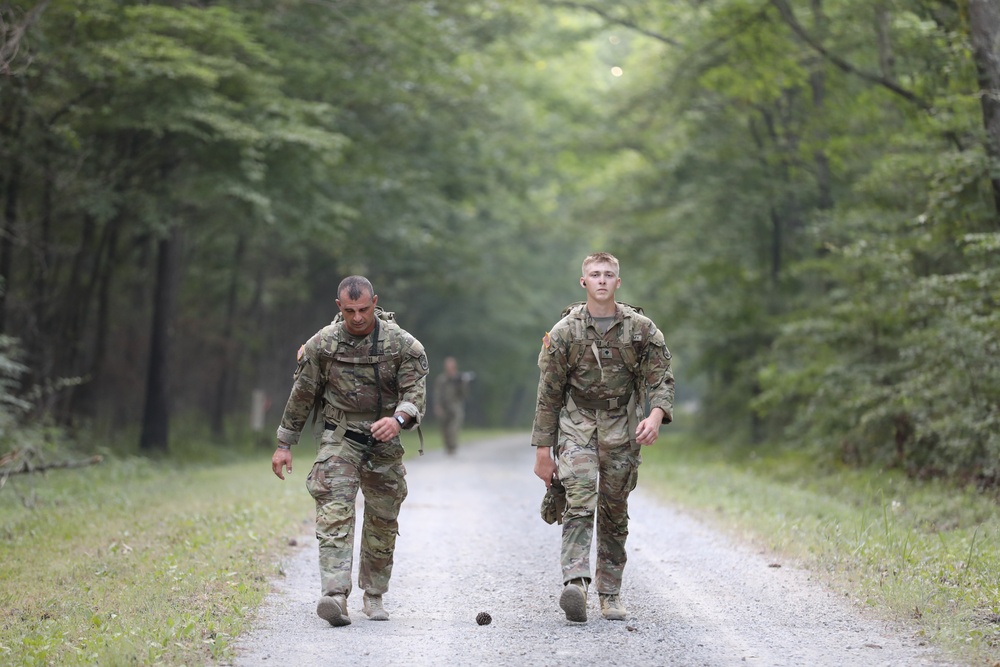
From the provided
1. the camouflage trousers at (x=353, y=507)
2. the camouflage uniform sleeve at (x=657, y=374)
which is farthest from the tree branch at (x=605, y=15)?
the camouflage trousers at (x=353, y=507)

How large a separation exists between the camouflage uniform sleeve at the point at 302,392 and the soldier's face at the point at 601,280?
170cm

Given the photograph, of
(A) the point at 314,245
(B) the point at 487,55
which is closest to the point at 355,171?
(B) the point at 487,55

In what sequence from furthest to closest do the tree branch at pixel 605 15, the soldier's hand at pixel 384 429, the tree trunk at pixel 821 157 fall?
the tree branch at pixel 605 15, the tree trunk at pixel 821 157, the soldier's hand at pixel 384 429

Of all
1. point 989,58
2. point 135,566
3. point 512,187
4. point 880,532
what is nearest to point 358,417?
point 135,566

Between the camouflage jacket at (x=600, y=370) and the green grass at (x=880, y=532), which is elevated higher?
the camouflage jacket at (x=600, y=370)

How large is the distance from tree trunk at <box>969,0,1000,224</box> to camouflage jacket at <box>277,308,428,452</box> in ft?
23.5

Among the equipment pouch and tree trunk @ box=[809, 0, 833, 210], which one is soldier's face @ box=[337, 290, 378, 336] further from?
tree trunk @ box=[809, 0, 833, 210]

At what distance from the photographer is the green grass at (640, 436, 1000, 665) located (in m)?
6.89

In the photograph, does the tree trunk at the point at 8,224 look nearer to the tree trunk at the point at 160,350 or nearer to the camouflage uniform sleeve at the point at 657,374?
the tree trunk at the point at 160,350

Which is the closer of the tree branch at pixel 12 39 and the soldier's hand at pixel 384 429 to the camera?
the soldier's hand at pixel 384 429

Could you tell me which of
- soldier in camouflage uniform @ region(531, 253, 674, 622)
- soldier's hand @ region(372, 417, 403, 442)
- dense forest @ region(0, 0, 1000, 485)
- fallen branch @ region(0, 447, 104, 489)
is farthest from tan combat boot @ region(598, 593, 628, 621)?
fallen branch @ region(0, 447, 104, 489)

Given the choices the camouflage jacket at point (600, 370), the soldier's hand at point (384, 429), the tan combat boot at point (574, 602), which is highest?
the camouflage jacket at point (600, 370)

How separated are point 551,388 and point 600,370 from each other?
0.32 metres

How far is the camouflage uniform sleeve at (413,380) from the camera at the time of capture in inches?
282
